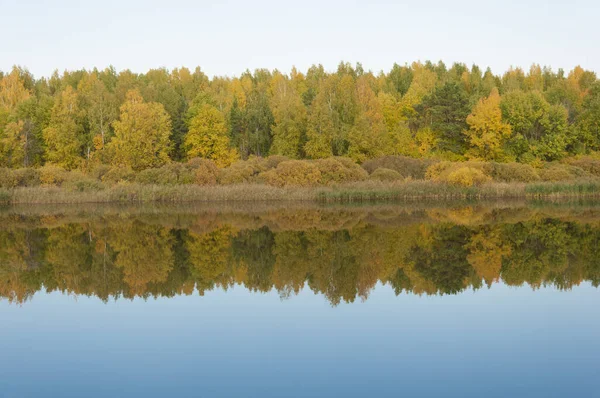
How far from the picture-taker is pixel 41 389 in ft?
26.7

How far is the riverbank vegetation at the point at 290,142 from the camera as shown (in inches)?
1679

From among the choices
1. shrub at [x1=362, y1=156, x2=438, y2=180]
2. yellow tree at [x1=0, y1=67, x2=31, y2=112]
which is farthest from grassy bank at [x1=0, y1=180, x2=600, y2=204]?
yellow tree at [x1=0, y1=67, x2=31, y2=112]

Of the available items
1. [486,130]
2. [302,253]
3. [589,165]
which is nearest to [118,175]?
[302,253]

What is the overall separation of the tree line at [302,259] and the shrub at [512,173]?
67.5ft

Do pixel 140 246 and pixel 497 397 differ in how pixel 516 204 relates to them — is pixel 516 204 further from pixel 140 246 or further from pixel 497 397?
pixel 497 397

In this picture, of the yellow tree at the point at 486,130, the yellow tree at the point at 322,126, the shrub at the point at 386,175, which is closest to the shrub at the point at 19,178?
the yellow tree at the point at 322,126

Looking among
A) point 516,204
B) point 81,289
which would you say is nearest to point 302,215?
point 516,204

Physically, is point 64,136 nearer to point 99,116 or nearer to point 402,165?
point 99,116

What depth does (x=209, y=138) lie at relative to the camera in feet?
186

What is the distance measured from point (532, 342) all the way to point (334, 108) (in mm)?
47154

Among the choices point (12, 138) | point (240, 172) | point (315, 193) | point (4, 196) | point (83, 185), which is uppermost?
point (12, 138)

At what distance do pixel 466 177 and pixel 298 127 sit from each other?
2161cm

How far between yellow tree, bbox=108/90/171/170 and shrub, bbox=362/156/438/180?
67.4 feet

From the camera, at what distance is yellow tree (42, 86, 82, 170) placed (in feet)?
187
